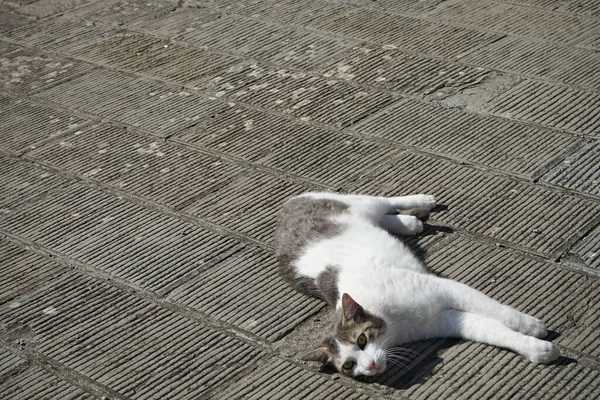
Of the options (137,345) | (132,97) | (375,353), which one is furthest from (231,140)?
(375,353)

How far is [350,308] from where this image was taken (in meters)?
3.91

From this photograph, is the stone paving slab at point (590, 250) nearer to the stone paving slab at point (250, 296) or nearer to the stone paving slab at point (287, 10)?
the stone paving slab at point (250, 296)

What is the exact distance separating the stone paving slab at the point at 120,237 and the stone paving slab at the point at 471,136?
64.9 inches

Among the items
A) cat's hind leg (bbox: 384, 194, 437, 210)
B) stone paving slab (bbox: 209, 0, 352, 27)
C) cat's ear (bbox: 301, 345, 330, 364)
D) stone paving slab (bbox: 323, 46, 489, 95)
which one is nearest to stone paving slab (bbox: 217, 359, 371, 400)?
→ cat's ear (bbox: 301, 345, 330, 364)

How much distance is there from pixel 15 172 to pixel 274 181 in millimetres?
1877

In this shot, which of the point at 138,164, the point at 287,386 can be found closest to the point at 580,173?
the point at 287,386

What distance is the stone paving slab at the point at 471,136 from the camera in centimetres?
577

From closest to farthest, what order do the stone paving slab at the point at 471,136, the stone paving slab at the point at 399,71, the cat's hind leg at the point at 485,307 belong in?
the cat's hind leg at the point at 485,307 < the stone paving slab at the point at 471,136 < the stone paving slab at the point at 399,71

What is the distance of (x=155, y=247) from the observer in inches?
207

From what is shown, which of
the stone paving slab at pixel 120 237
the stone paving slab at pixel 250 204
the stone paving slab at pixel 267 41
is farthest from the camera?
the stone paving slab at pixel 267 41

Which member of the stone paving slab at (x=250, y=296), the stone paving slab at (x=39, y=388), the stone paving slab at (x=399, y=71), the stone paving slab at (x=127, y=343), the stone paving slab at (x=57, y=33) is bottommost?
the stone paving slab at (x=39, y=388)

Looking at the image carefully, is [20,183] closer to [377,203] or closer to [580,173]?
[377,203]

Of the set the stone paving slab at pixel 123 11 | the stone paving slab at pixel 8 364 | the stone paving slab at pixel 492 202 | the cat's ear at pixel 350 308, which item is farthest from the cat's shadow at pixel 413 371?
the stone paving slab at pixel 123 11

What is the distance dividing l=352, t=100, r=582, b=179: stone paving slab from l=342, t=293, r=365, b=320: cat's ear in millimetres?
2098
